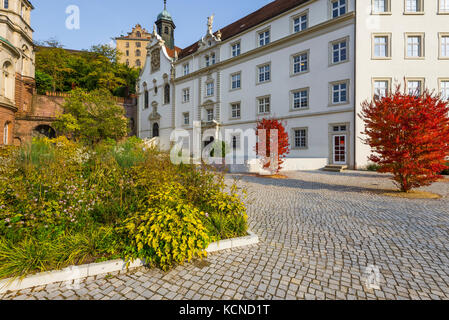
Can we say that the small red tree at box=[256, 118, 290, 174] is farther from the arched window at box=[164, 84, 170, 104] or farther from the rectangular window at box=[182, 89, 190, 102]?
the arched window at box=[164, 84, 170, 104]

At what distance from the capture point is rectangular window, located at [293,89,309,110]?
68.1 feet

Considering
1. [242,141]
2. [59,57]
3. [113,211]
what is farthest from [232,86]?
[59,57]

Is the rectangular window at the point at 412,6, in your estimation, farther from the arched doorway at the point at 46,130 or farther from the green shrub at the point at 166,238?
the arched doorway at the point at 46,130

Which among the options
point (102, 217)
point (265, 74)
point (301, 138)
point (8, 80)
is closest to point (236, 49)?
point (265, 74)

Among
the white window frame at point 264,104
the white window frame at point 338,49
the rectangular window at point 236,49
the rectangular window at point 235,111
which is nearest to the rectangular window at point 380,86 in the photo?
the white window frame at point 338,49

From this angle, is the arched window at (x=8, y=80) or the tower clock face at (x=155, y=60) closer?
the arched window at (x=8, y=80)

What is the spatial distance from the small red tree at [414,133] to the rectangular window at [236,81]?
1924 cm

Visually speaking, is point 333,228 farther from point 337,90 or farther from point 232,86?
point 232,86

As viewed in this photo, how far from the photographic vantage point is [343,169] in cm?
1781

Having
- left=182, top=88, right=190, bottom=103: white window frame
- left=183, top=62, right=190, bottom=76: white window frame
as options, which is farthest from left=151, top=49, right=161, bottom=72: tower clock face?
left=182, top=88, right=190, bottom=103: white window frame

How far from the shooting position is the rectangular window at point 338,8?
18609mm

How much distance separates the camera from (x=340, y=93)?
18.7 metres

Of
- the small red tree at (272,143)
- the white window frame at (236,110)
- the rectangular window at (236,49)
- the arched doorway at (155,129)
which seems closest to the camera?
the small red tree at (272,143)

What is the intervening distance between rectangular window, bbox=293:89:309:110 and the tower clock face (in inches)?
957
